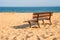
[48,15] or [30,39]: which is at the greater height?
[30,39]

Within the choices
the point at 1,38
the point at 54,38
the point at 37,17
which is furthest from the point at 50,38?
the point at 37,17

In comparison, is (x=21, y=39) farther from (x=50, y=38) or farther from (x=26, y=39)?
(x=50, y=38)

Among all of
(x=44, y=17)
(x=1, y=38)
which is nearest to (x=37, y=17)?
(x=44, y=17)

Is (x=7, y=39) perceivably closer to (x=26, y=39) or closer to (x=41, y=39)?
(x=26, y=39)

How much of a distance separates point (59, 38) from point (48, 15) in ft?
14.0

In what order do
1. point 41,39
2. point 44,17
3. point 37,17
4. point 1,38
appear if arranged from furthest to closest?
1. point 44,17
2. point 37,17
3. point 1,38
4. point 41,39

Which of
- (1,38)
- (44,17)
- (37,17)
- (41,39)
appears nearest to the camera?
(41,39)

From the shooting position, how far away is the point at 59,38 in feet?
19.9

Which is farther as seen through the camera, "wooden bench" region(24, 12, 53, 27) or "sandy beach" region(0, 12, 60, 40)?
"wooden bench" region(24, 12, 53, 27)

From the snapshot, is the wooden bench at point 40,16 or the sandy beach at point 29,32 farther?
the wooden bench at point 40,16

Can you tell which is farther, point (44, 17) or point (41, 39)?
point (44, 17)

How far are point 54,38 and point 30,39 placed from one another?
85 centimetres

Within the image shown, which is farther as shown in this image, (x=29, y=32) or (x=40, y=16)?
(x=40, y=16)

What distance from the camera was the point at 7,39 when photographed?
6316 millimetres
